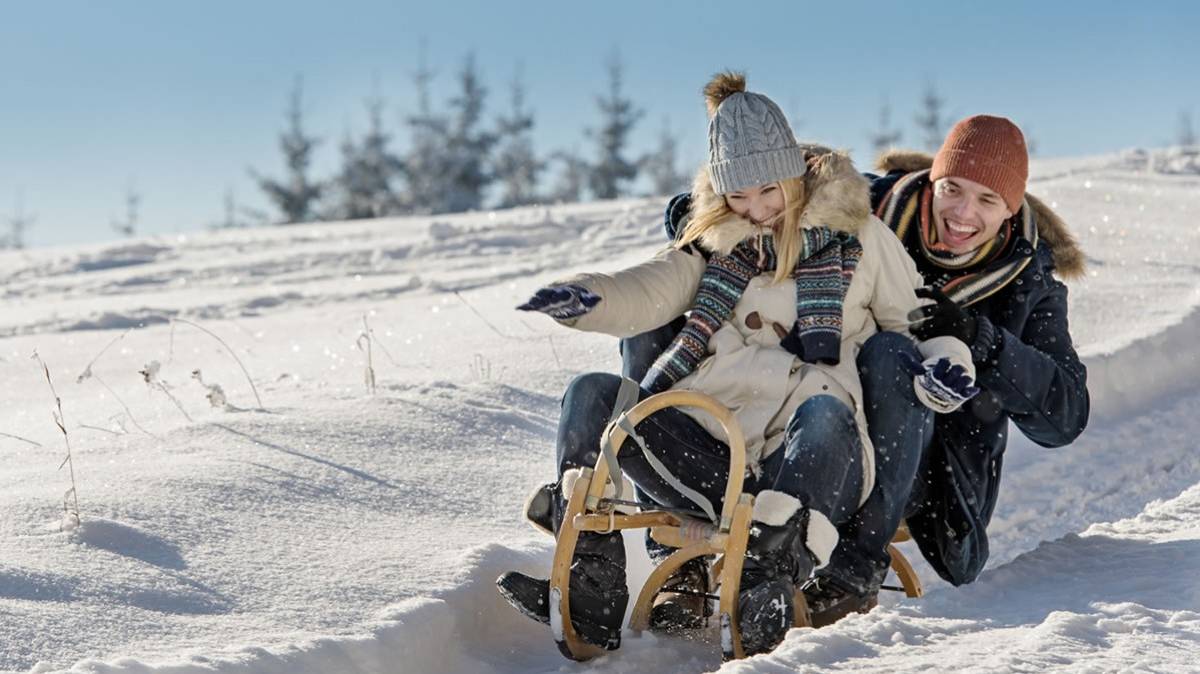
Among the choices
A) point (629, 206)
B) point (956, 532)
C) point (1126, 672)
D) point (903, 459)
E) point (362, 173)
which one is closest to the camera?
point (1126, 672)

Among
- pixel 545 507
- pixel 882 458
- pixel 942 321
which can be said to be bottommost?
pixel 545 507

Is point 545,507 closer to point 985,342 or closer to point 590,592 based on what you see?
point 590,592

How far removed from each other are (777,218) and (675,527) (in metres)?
0.82

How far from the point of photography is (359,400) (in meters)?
4.63

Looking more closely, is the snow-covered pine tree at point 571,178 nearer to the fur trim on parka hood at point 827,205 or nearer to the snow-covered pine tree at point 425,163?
the snow-covered pine tree at point 425,163

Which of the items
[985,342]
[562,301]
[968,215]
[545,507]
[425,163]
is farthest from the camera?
[425,163]

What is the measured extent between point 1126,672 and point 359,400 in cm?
290

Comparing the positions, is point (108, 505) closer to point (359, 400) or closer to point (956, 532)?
point (359, 400)

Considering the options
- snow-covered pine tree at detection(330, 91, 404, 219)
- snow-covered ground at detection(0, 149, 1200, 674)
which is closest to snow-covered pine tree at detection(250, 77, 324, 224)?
snow-covered pine tree at detection(330, 91, 404, 219)

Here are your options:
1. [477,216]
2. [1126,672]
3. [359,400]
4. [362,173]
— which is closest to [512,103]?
[362,173]

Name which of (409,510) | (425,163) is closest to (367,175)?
(425,163)

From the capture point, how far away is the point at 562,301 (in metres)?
2.97

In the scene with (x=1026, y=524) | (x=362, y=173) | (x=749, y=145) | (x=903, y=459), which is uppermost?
(x=362, y=173)

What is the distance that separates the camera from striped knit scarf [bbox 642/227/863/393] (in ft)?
10.4
